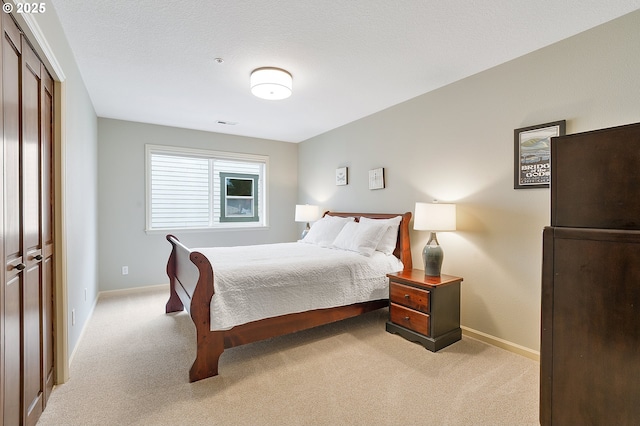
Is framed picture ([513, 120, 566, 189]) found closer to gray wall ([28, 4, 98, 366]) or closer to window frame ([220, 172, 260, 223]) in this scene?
gray wall ([28, 4, 98, 366])

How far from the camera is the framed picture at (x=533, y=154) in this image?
238 cm

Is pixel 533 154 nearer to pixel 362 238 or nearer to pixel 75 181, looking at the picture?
pixel 362 238

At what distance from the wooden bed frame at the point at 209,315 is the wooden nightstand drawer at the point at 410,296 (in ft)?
1.01

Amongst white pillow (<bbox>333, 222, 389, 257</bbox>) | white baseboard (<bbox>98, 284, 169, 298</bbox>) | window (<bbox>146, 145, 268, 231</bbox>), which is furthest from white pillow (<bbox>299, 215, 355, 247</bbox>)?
white baseboard (<bbox>98, 284, 169, 298</bbox>)

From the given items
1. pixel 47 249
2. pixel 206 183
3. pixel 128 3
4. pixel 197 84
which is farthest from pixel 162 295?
pixel 128 3

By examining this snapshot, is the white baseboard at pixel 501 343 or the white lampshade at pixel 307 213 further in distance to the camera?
the white lampshade at pixel 307 213

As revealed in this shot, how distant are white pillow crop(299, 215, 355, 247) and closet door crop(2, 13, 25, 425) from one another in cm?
285

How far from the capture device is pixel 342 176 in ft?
15.0

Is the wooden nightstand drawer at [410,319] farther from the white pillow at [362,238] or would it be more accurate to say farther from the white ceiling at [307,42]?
the white ceiling at [307,42]

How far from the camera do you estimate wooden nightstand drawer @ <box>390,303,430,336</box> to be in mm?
2670

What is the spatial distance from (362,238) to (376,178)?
0.95m

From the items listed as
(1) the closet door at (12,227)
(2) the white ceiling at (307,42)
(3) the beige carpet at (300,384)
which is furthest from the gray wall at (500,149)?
(1) the closet door at (12,227)

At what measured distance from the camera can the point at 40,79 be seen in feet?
5.96

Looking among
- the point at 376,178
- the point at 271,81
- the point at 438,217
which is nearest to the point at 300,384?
the point at 438,217
